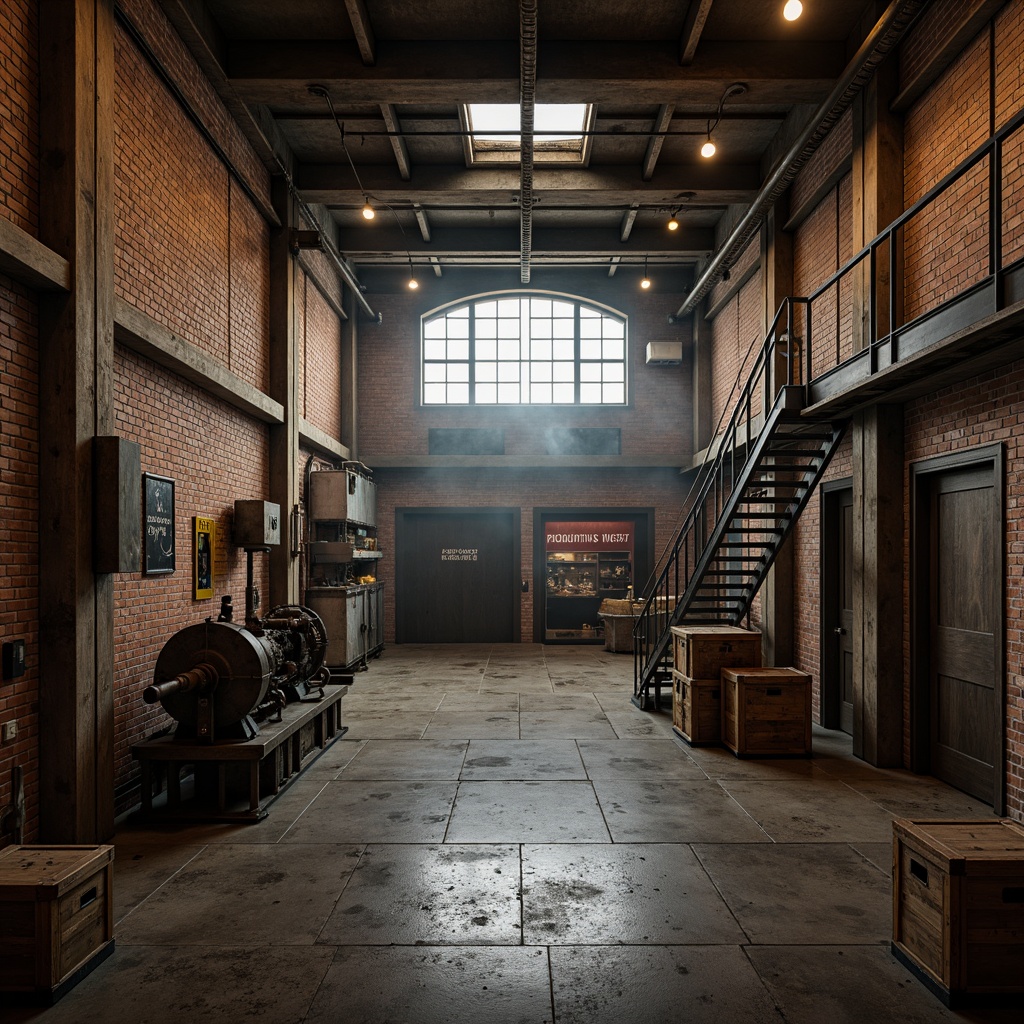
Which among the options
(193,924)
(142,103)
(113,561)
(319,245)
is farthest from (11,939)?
(319,245)

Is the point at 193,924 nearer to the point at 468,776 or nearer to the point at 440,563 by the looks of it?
the point at 468,776

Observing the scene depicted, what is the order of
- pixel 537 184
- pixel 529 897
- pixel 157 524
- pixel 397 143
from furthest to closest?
pixel 537 184
pixel 397 143
pixel 157 524
pixel 529 897

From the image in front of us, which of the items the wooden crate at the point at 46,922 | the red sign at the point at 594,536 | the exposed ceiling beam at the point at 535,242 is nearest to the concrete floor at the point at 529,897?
the wooden crate at the point at 46,922

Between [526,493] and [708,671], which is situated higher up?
[526,493]

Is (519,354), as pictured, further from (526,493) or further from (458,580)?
(458,580)

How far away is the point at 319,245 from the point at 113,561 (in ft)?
20.5

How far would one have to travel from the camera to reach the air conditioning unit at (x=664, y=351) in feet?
45.7

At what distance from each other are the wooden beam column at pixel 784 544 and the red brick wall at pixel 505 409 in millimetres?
4363

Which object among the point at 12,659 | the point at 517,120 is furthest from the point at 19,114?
the point at 517,120

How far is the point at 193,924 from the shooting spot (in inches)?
151

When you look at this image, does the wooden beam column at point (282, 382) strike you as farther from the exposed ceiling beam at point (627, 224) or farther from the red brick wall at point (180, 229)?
the exposed ceiling beam at point (627, 224)

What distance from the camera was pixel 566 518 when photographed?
47.7 feet

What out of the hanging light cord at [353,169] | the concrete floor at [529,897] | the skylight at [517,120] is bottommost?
the concrete floor at [529,897]

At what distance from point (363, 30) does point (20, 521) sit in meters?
5.46
